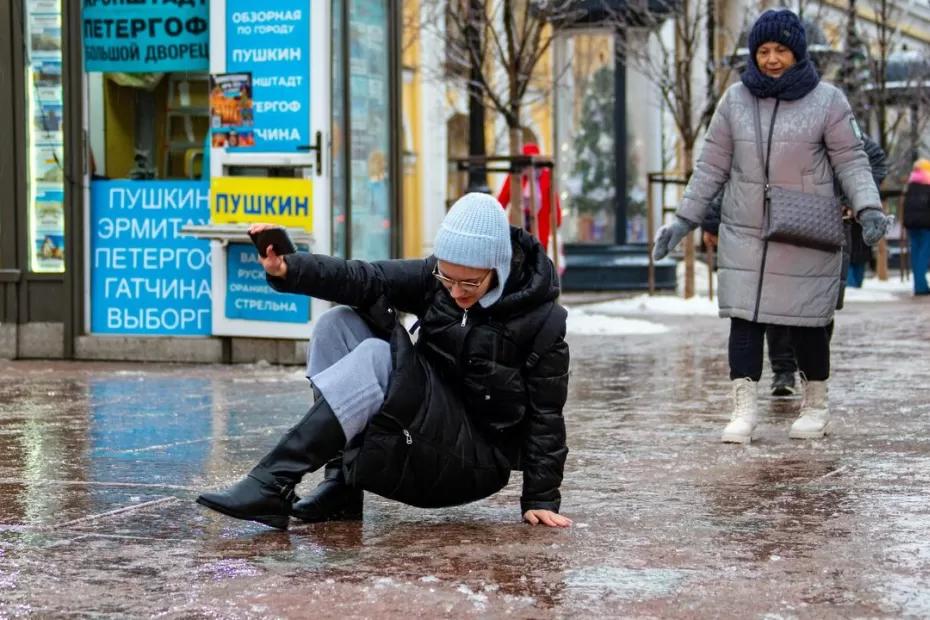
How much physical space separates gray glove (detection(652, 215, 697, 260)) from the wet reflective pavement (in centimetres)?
77

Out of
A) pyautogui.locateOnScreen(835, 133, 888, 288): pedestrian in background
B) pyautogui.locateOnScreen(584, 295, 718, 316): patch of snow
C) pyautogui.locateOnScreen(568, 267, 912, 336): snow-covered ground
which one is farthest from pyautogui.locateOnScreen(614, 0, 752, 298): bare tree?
pyautogui.locateOnScreen(835, 133, 888, 288): pedestrian in background

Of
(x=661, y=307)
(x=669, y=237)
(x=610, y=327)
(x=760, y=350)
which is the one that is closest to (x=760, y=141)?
(x=669, y=237)

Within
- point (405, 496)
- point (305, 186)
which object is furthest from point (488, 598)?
point (305, 186)

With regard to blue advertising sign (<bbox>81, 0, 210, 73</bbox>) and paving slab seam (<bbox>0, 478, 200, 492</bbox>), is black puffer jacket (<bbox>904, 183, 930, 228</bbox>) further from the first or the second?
paving slab seam (<bbox>0, 478, 200, 492</bbox>)

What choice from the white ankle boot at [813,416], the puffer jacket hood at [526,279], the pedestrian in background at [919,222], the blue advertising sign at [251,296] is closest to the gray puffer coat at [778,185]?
the white ankle boot at [813,416]

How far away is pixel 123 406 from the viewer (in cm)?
873

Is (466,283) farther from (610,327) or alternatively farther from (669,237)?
(610,327)

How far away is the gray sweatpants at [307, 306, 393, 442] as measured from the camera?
4891 millimetres

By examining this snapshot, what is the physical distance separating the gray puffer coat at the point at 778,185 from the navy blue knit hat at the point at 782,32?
19 cm

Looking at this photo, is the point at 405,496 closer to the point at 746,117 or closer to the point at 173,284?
the point at 746,117

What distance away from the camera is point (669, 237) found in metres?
7.33

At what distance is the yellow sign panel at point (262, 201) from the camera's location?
1072cm

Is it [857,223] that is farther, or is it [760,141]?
[857,223]

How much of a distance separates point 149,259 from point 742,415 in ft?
16.8
